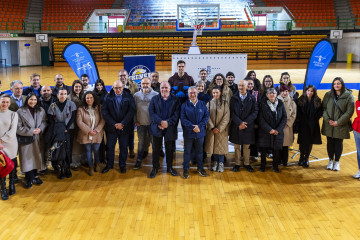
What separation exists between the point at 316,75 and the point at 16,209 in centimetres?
768

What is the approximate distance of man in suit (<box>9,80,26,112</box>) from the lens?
5.51 meters

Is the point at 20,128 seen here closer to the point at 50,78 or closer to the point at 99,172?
the point at 99,172

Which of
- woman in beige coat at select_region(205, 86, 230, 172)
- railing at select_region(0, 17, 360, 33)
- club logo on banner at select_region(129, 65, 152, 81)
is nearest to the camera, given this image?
woman in beige coat at select_region(205, 86, 230, 172)

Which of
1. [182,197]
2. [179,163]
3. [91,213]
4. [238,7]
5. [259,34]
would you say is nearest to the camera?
[91,213]

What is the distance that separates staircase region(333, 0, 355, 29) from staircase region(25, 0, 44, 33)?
2000cm

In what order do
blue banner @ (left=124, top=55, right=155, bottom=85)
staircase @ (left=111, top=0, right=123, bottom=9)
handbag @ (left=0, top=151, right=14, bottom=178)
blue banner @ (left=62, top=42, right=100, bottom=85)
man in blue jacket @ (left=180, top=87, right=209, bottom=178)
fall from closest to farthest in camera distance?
1. handbag @ (left=0, top=151, right=14, bottom=178)
2. man in blue jacket @ (left=180, top=87, right=209, bottom=178)
3. blue banner @ (left=124, top=55, right=155, bottom=85)
4. blue banner @ (left=62, top=42, right=100, bottom=85)
5. staircase @ (left=111, top=0, right=123, bottom=9)

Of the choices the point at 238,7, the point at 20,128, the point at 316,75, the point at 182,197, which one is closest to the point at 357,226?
the point at 182,197

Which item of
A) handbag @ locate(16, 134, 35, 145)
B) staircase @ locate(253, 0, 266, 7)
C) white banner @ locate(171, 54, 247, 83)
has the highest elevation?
staircase @ locate(253, 0, 266, 7)

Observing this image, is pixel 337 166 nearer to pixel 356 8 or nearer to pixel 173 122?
pixel 173 122

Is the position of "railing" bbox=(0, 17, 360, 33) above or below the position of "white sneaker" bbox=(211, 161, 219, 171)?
above

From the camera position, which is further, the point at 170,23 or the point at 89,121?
the point at 170,23

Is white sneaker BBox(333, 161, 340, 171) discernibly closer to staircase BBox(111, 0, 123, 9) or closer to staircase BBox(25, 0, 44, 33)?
staircase BBox(25, 0, 44, 33)

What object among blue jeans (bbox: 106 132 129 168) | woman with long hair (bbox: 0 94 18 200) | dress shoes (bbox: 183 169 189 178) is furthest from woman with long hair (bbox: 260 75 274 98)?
woman with long hair (bbox: 0 94 18 200)

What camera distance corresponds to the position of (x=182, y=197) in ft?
16.6
